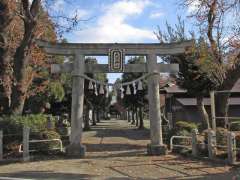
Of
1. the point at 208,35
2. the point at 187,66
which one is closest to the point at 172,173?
the point at 208,35

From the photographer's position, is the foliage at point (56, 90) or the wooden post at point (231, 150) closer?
the wooden post at point (231, 150)

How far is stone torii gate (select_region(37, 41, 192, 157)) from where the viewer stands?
20.0 metres

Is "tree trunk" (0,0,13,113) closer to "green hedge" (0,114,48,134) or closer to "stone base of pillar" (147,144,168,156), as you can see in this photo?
"green hedge" (0,114,48,134)

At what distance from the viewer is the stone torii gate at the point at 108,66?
20031mm

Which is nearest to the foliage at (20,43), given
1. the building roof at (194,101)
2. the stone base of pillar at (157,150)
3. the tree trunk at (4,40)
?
the tree trunk at (4,40)

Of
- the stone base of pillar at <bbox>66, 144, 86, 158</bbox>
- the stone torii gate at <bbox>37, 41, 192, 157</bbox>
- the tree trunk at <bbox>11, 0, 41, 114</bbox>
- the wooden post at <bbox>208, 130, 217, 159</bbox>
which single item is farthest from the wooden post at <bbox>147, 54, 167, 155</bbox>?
the tree trunk at <bbox>11, 0, 41, 114</bbox>

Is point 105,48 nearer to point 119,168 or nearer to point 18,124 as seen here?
point 18,124

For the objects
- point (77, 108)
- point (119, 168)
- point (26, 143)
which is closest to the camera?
point (119, 168)

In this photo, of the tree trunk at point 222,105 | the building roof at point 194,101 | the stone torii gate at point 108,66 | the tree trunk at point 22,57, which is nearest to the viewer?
the stone torii gate at point 108,66

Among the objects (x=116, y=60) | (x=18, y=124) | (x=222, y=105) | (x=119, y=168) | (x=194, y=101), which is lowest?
(x=119, y=168)

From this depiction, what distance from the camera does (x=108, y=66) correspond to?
20.2 meters

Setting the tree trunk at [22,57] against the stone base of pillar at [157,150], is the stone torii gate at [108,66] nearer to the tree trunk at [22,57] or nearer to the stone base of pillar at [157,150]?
the stone base of pillar at [157,150]

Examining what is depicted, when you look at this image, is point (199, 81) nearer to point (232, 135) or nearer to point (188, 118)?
point (188, 118)

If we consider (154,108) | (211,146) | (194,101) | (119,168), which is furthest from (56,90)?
(119,168)
